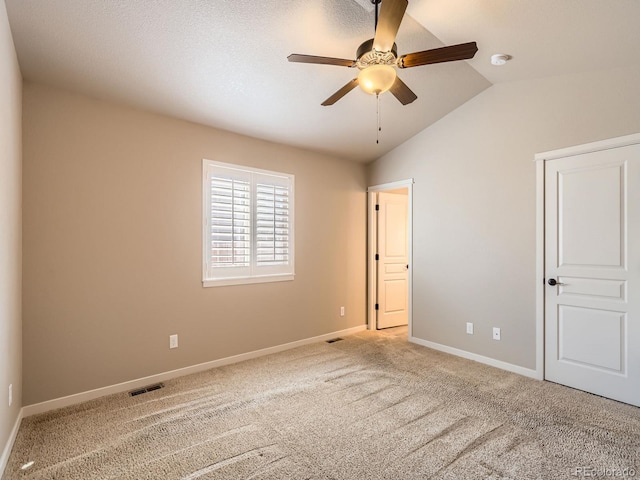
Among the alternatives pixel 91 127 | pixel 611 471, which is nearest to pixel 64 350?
pixel 91 127

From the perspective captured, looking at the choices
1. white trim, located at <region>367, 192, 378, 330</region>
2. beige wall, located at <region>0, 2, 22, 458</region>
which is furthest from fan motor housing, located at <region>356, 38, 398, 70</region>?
white trim, located at <region>367, 192, 378, 330</region>

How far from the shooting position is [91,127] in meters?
2.90

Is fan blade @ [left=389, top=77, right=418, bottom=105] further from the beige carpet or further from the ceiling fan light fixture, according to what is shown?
the beige carpet

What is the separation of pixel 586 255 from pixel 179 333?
390 cm

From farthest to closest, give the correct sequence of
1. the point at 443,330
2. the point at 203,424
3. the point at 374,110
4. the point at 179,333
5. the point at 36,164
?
the point at 443,330 → the point at 374,110 → the point at 179,333 → the point at 36,164 → the point at 203,424

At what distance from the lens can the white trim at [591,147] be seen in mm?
2730

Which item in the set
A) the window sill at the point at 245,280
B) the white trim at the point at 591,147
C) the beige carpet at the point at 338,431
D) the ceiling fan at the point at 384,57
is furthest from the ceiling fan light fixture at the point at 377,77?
the window sill at the point at 245,280

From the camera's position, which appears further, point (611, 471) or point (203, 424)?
point (203, 424)

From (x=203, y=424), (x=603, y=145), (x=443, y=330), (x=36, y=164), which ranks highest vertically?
(x=603, y=145)

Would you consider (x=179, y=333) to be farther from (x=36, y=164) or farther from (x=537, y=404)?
(x=537, y=404)

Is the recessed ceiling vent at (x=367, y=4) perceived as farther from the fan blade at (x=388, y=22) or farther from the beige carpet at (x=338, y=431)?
the beige carpet at (x=338, y=431)

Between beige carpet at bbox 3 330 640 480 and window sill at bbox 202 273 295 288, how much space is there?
3.07 ft

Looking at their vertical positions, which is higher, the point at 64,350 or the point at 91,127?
the point at 91,127

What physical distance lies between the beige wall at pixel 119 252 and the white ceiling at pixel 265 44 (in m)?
0.30
